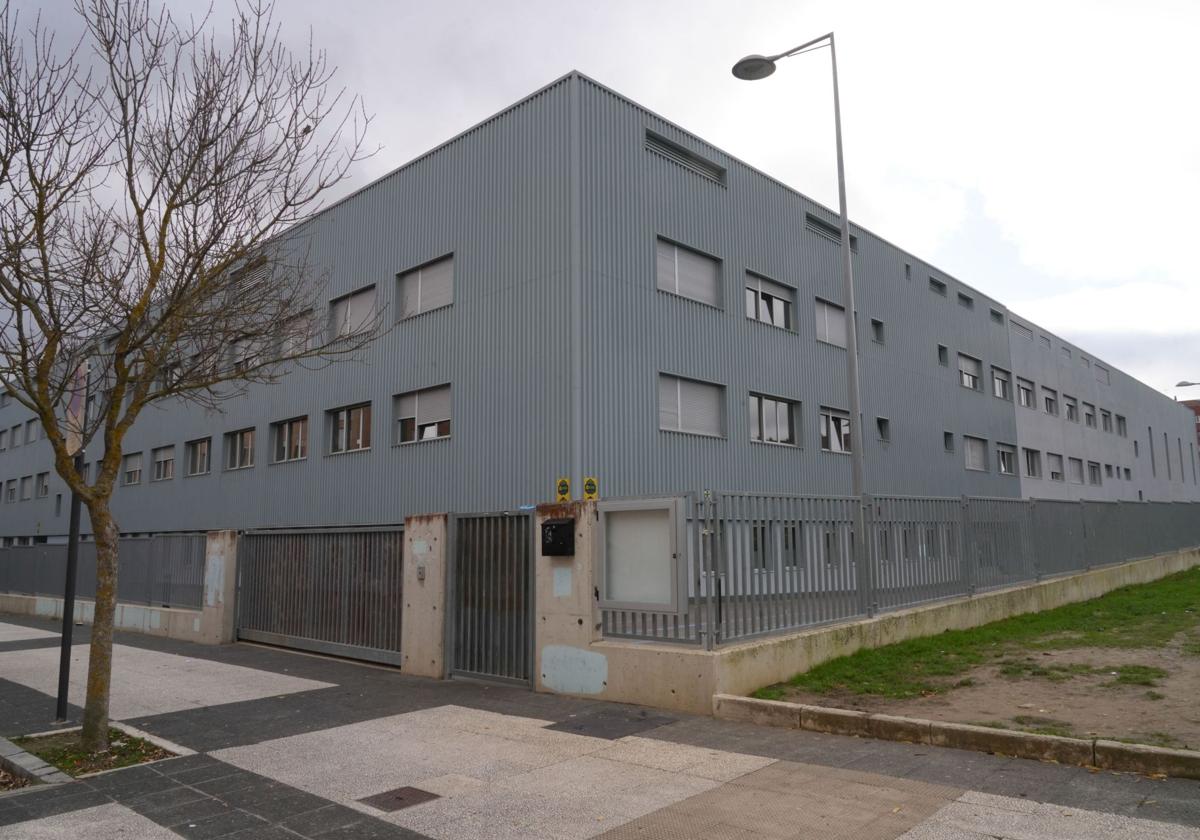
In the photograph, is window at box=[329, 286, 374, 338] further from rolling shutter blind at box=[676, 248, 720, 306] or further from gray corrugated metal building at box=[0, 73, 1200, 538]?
rolling shutter blind at box=[676, 248, 720, 306]

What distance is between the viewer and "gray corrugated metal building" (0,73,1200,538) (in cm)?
1661

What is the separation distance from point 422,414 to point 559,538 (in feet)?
35.9

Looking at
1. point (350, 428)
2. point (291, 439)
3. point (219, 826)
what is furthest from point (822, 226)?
point (219, 826)

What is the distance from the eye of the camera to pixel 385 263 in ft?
67.3

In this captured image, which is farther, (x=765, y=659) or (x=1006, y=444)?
(x=1006, y=444)

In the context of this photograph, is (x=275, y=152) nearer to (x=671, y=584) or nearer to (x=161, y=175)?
(x=161, y=175)

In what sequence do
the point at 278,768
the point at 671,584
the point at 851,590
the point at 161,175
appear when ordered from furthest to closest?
the point at 851,590
the point at 671,584
the point at 161,175
the point at 278,768

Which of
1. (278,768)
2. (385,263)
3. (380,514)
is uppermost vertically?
(385,263)

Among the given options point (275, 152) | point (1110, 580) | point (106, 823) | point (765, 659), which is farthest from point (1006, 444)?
point (106, 823)

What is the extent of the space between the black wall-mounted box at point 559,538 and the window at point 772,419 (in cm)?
1139

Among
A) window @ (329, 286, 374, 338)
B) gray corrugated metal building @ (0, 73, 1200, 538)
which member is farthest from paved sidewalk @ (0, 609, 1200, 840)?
window @ (329, 286, 374, 338)

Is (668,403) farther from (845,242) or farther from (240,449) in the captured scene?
(240,449)

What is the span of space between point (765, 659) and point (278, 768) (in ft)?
14.9

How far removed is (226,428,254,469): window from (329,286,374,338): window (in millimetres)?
5488
